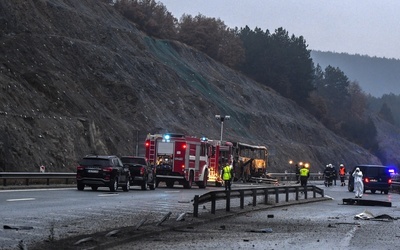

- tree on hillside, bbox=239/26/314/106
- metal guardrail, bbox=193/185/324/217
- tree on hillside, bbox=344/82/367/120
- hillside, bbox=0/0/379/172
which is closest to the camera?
metal guardrail, bbox=193/185/324/217

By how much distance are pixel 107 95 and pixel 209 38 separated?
55250 millimetres

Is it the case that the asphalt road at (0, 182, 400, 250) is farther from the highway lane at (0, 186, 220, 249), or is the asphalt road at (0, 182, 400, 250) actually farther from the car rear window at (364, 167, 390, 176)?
the car rear window at (364, 167, 390, 176)

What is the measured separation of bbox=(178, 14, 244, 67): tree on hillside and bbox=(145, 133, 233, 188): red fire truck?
7472 centimetres

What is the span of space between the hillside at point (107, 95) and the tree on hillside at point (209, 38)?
7.68m

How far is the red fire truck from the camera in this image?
49000mm

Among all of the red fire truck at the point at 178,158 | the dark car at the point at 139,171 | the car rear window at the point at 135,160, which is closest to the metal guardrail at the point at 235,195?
the dark car at the point at 139,171

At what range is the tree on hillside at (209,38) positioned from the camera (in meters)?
127

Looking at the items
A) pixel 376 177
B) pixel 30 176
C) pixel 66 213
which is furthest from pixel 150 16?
pixel 66 213

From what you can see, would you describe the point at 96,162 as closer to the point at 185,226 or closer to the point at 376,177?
the point at 185,226

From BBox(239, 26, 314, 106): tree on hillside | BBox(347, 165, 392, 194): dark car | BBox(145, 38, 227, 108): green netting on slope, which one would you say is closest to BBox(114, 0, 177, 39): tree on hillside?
BBox(145, 38, 227, 108): green netting on slope

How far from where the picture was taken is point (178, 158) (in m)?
49.2

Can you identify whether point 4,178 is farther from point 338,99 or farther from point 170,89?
point 338,99

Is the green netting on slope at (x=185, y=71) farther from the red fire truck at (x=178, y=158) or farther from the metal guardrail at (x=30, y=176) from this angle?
the metal guardrail at (x=30, y=176)

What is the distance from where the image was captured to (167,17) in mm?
122875
